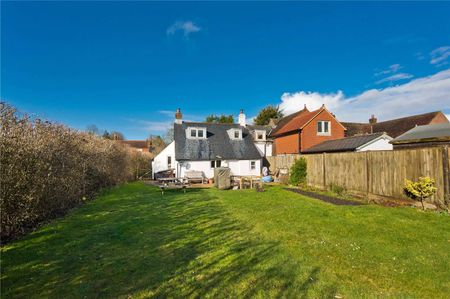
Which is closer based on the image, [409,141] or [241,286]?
[241,286]

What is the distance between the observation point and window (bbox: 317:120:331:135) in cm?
2692

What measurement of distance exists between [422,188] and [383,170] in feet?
6.89

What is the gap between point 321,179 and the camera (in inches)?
623

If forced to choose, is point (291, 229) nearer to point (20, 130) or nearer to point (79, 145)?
point (20, 130)

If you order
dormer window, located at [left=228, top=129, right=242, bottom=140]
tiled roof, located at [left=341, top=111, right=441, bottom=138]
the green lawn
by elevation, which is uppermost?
tiled roof, located at [left=341, top=111, right=441, bottom=138]

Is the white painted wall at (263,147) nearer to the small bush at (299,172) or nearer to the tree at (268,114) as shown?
the small bush at (299,172)

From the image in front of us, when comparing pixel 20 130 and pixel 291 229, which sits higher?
pixel 20 130

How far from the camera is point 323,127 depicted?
27.1 metres

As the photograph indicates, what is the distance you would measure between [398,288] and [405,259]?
1.38 meters

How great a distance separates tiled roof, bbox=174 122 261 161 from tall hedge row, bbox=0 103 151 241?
1239cm

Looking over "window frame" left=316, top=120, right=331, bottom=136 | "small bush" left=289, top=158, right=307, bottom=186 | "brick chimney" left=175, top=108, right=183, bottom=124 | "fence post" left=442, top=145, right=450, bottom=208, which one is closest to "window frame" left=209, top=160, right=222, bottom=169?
"brick chimney" left=175, top=108, right=183, bottom=124

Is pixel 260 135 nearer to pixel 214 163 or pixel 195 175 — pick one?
pixel 214 163

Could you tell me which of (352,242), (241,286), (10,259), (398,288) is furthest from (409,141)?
(10,259)

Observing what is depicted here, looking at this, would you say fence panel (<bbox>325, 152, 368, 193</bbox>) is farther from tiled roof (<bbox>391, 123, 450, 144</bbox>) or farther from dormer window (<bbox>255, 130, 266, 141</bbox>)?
dormer window (<bbox>255, 130, 266, 141</bbox>)
